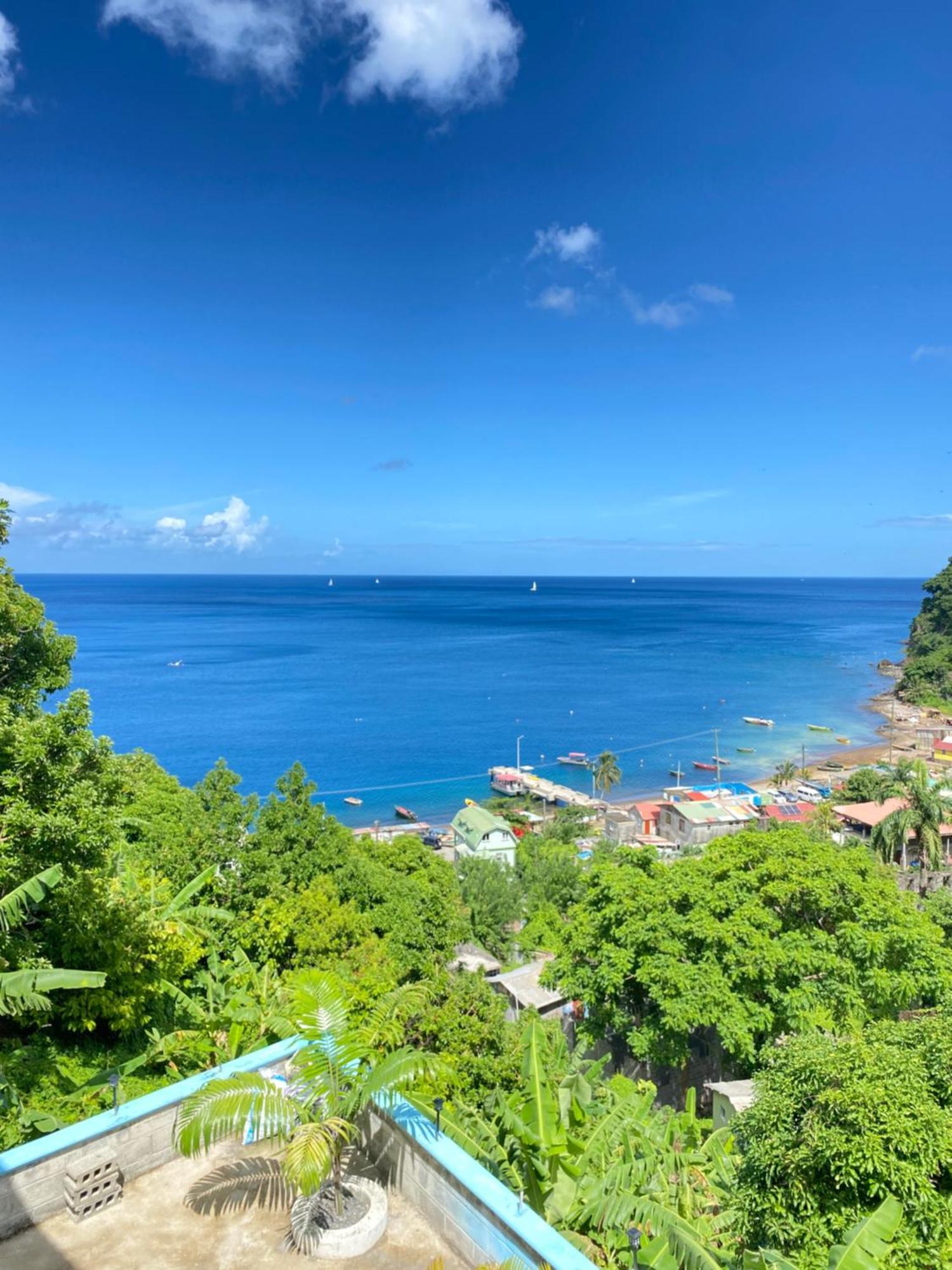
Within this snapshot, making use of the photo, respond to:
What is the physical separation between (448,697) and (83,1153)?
69.9 metres

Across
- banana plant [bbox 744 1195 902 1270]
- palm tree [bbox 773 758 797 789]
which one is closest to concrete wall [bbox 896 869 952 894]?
palm tree [bbox 773 758 797 789]

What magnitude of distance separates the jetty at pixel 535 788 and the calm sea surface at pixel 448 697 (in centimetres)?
139

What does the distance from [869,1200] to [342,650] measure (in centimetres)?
10721

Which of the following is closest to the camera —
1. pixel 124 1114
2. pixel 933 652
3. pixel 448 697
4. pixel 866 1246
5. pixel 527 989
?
pixel 866 1246

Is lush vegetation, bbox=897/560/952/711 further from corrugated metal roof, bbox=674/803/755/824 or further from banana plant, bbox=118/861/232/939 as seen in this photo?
banana plant, bbox=118/861/232/939

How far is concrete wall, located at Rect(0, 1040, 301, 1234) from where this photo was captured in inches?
221

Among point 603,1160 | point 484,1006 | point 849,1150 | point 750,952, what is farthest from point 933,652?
point 849,1150

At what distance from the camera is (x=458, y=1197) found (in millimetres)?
5457

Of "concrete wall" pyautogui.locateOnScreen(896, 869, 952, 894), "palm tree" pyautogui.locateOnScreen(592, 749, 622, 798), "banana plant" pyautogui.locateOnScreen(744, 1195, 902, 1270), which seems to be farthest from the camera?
"palm tree" pyautogui.locateOnScreen(592, 749, 622, 798)

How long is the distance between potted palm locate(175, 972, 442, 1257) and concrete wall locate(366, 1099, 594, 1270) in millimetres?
193

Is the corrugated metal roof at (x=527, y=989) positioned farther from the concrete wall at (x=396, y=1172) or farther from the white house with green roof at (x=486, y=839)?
the concrete wall at (x=396, y=1172)

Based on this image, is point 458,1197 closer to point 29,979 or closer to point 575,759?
point 29,979

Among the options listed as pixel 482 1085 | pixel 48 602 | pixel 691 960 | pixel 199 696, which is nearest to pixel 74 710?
pixel 482 1085

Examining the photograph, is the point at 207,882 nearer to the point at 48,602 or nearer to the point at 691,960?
the point at 691,960
